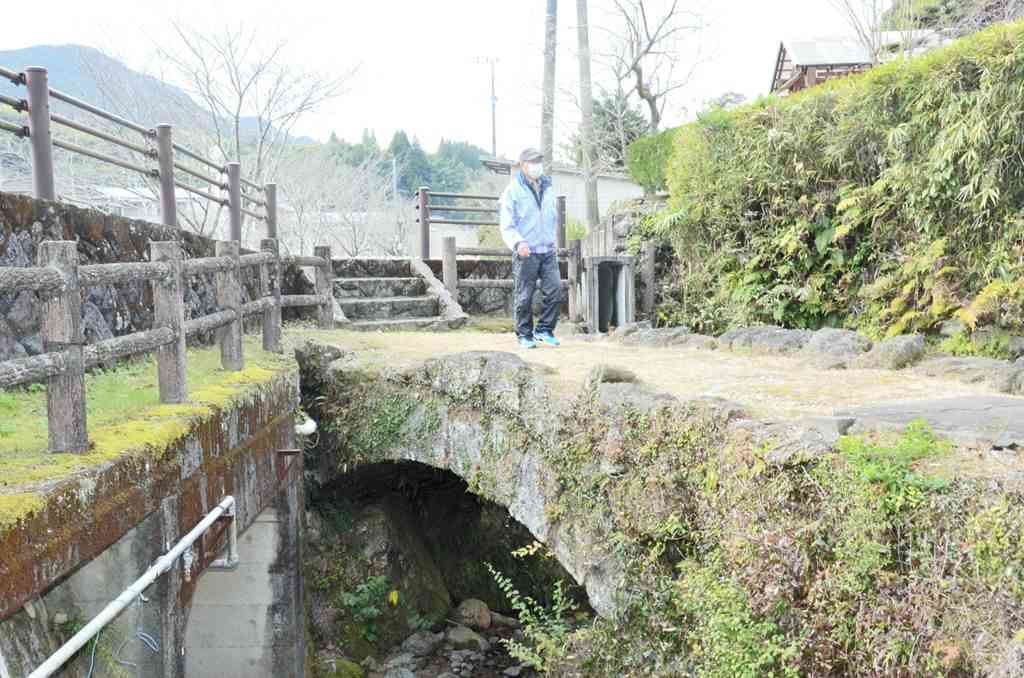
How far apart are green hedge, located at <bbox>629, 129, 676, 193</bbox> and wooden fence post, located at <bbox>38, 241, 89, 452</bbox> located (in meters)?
14.9

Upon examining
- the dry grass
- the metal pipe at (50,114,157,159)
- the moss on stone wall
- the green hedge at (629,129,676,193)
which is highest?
the green hedge at (629,129,676,193)

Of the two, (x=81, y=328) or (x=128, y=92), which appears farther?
(x=128, y=92)

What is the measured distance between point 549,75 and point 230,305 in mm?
16459

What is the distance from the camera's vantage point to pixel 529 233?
25.4ft

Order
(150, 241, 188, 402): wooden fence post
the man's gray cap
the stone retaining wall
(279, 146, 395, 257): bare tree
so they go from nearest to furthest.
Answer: (150, 241, 188, 402): wooden fence post, the stone retaining wall, the man's gray cap, (279, 146, 395, 257): bare tree

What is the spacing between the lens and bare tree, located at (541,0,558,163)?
2038 cm

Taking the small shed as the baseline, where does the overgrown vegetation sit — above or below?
below

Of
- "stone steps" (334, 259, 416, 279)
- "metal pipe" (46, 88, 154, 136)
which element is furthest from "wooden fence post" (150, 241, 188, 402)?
"stone steps" (334, 259, 416, 279)

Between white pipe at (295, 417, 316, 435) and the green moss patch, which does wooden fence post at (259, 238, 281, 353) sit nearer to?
white pipe at (295, 417, 316, 435)

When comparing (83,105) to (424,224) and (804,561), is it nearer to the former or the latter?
(804,561)

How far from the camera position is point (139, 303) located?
630 centimetres

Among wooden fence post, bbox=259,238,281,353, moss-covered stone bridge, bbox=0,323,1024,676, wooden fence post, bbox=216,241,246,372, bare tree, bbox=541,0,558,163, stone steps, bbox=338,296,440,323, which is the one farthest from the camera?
bare tree, bbox=541,0,558,163

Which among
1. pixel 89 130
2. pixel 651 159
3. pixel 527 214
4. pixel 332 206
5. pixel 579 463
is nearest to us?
pixel 579 463

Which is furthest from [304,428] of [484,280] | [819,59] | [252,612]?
[819,59]
